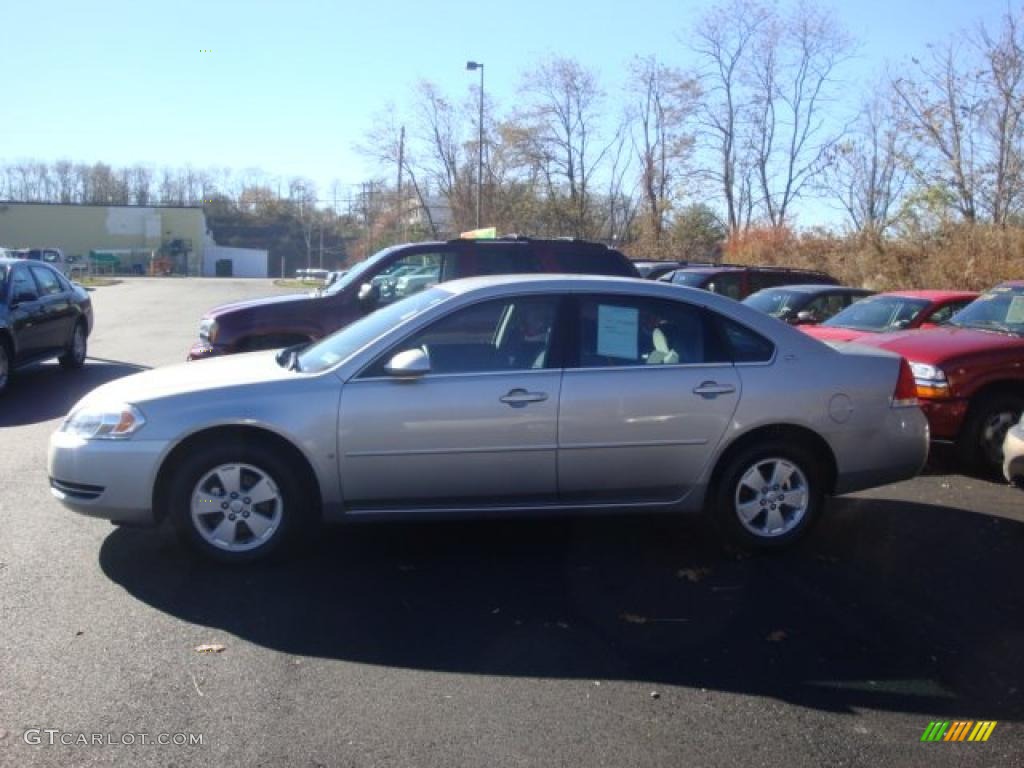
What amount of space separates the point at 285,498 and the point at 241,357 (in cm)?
136

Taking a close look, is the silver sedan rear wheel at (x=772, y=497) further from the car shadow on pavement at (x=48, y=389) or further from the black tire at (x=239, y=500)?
the car shadow on pavement at (x=48, y=389)

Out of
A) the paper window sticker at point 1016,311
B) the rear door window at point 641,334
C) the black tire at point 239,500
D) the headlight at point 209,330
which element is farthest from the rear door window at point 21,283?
the paper window sticker at point 1016,311

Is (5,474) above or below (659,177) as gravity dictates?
below

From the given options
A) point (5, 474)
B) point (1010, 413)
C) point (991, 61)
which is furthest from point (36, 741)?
point (991, 61)

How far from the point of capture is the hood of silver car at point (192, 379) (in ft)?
16.9

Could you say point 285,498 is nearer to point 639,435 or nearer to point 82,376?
point 639,435

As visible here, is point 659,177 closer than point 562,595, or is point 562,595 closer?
point 562,595

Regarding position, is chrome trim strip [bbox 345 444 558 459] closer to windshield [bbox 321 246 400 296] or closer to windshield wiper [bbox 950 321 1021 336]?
windshield [bbox 321 246 400 296]

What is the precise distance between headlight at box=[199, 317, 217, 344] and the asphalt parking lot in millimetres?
3027

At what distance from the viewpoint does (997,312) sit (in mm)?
9055

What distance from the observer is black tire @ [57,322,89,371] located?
43.1 ft

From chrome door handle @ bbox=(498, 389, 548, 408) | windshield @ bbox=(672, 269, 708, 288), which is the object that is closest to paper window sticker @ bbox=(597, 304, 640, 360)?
chrome door handle @ bbox=(498, 389, 548, 408)

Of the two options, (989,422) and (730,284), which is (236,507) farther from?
(730,284)

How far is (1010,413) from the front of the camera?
7879 mm
